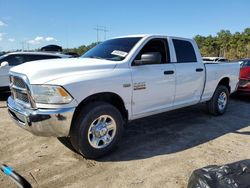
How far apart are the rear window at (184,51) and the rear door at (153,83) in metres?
0.32

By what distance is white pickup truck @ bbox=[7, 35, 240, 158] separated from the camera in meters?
3.78

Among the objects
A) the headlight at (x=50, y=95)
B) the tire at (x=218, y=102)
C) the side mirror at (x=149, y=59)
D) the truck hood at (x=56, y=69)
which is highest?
the side mirror at (x=149, y=59)

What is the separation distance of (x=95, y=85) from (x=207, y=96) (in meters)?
3.54

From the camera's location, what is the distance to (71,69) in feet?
13.4

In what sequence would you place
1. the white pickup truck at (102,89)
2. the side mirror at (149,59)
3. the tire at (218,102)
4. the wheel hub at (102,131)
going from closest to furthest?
the white pickup truck at (102,89), the wheel hub at (102,131), the side mirror at (149,59), the tire at (218,102)

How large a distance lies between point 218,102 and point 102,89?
13.2 feet

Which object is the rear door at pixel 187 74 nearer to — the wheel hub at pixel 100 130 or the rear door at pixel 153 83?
the rear door at pixel 153 83

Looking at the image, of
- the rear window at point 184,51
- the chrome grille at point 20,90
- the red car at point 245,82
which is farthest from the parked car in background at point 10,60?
the red car at point 245,82

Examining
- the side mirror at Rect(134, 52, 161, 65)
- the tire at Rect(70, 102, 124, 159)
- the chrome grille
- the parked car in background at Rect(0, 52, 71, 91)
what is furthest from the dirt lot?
the parked car in background at Rect(0, 52, 71, 91)

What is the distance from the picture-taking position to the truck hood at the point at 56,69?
386 centimetres

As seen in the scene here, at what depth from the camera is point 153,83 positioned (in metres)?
4.88

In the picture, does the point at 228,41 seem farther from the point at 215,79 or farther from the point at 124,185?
A: the point at 124,185

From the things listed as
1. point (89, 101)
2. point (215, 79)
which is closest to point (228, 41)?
point (215, 79)

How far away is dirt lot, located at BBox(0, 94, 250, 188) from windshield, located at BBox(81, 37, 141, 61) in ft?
5.16
